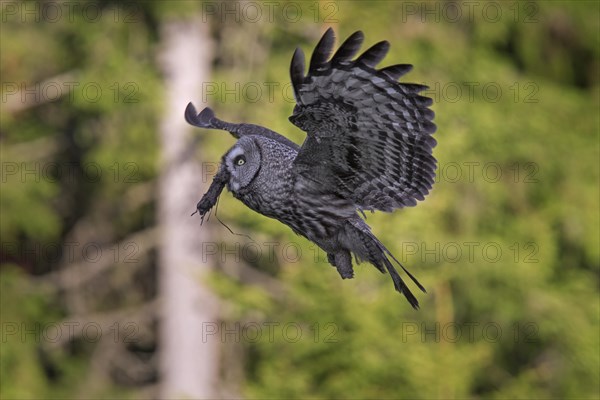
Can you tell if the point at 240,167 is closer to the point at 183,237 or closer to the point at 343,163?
the point at 343,163

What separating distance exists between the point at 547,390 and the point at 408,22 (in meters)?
5.10

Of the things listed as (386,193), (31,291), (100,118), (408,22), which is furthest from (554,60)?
(386,193)

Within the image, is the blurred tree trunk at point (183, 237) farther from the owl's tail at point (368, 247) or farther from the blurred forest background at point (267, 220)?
the owl's tail at point (368, 247)

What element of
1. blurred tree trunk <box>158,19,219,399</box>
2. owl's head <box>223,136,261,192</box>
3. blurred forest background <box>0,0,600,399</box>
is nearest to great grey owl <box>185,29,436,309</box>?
owl's head <box>223,136,261,192</box>

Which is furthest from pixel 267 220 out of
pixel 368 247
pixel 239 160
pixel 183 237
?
pixel 239 160

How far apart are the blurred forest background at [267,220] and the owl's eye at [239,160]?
19.8ft

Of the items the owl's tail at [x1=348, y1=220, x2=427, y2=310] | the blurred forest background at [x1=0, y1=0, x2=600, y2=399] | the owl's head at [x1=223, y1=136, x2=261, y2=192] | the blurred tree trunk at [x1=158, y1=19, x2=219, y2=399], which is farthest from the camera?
the blurred tree trunk at [x1=158, y1=19, x2=219, y2=399]

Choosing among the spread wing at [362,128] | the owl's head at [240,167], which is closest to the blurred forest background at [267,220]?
the spread wing at [362,128]

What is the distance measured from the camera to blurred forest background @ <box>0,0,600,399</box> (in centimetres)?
1274

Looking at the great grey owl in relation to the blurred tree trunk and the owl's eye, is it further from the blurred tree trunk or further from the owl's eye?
the blurred tree trunk

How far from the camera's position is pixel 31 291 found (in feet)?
55.2

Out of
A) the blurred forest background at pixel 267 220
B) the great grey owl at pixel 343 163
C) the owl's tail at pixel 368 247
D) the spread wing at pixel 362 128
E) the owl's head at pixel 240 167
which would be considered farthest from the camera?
the blurred forest background at pixel 267 220

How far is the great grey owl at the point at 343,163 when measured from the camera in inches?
216

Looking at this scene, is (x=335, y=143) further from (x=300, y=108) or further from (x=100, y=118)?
(x=100, y=118)
